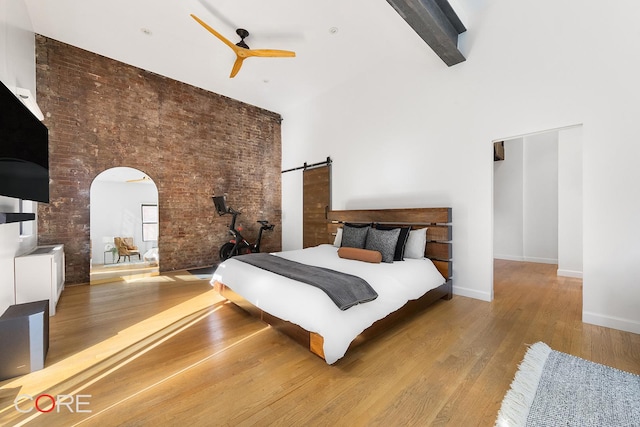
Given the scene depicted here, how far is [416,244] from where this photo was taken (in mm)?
3432

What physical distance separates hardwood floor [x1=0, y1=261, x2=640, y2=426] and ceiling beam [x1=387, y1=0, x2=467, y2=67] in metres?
3.19

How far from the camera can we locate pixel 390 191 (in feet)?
14.2

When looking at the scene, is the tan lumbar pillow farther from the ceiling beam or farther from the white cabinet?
the white cabinet

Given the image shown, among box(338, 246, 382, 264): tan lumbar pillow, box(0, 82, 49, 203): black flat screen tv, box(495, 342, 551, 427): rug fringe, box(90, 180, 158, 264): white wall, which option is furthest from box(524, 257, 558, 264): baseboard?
box(0, 82, 49, 203): black flat screen tv

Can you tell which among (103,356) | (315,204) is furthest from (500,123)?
(103,356)

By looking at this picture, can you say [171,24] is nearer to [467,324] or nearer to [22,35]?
[22,35]

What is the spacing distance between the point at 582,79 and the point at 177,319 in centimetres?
490

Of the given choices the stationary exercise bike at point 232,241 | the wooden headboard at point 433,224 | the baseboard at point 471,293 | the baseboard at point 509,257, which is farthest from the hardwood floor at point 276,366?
the baseboard at point 509,257

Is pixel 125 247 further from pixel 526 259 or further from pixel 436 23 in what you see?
pixel 526 259

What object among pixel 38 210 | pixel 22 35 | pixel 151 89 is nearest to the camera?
pixel 22 35

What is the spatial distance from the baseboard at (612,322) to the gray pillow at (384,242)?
1.96 metres

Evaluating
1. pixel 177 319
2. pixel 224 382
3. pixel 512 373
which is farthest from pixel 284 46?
pixel 512 373

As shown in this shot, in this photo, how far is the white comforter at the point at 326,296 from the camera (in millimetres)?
1945

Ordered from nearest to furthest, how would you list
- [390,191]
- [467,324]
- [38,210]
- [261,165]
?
[467,324] → [38,210] → [390,191] → [261,165]
